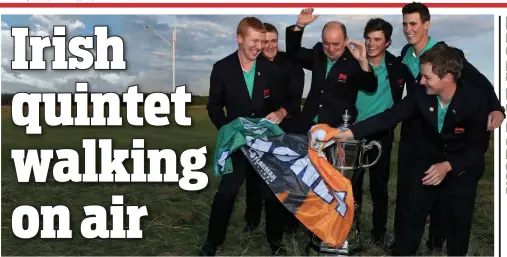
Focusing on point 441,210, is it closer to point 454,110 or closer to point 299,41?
point 454,110

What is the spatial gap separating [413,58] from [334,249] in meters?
1.45

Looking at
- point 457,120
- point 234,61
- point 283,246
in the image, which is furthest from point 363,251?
point 234,61

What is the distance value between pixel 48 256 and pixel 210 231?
1406 mm

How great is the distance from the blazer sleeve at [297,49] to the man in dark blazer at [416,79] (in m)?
0.67

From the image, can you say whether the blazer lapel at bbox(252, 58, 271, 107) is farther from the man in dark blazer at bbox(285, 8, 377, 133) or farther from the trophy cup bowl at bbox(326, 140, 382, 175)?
the trophy cup bowl at bbox(326, 140, 382, 175)

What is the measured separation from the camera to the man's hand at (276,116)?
5.27 metres

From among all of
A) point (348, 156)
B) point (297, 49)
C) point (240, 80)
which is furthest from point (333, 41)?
point (348, 156)

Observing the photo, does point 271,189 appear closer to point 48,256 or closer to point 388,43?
point 388,43

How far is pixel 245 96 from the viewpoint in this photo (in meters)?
5.36

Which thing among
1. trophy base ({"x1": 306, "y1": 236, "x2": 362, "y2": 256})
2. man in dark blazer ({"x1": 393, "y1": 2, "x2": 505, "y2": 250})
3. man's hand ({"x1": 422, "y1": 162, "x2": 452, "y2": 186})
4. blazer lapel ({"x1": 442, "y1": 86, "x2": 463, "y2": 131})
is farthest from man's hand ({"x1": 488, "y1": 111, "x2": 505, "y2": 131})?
trophy base ({"x1": 306, "y1": 236, "x2": 362, "y2": 256})

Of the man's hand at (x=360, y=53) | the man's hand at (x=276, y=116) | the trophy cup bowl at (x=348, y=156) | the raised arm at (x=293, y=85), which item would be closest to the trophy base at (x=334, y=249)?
the trophy cup bowl at (x=348, y=156)

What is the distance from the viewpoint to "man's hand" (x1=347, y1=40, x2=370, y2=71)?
5031 mm

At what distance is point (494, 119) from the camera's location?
4.95 m

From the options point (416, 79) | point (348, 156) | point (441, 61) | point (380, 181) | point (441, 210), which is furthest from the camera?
point (380, 181)
